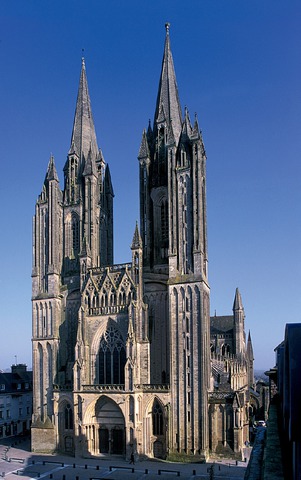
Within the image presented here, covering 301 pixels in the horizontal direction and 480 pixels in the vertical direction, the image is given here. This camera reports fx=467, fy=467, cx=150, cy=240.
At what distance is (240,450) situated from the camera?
144ft

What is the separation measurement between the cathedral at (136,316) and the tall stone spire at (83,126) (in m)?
0.42

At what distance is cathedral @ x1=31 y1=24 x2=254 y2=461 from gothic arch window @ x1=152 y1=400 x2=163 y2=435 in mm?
105

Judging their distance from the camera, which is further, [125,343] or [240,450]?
[125,343]

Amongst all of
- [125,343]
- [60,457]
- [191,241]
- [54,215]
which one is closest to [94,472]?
[60,457]

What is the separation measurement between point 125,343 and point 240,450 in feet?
48.8

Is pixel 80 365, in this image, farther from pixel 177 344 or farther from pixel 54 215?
pixel 54 215

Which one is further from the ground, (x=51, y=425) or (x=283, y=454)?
(x=283, y=454)

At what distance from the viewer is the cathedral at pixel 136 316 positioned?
1779 inches

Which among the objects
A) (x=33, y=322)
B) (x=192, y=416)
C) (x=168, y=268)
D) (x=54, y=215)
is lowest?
(x=192, y=416)

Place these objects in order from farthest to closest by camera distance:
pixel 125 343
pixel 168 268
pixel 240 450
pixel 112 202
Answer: pixel 112 202, pixel 168 268, pixel 125 343, pixel 240 450

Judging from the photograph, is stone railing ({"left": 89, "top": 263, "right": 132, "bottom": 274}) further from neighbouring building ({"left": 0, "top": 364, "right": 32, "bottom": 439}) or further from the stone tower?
neighbouring building ({"left": 0, "top": 364, "right": 32, "bottom": 439})

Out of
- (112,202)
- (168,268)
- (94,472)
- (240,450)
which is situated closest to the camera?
(94,472)

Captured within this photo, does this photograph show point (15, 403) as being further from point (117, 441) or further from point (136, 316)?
point (136, 316)

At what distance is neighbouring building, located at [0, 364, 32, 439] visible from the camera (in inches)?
2566
